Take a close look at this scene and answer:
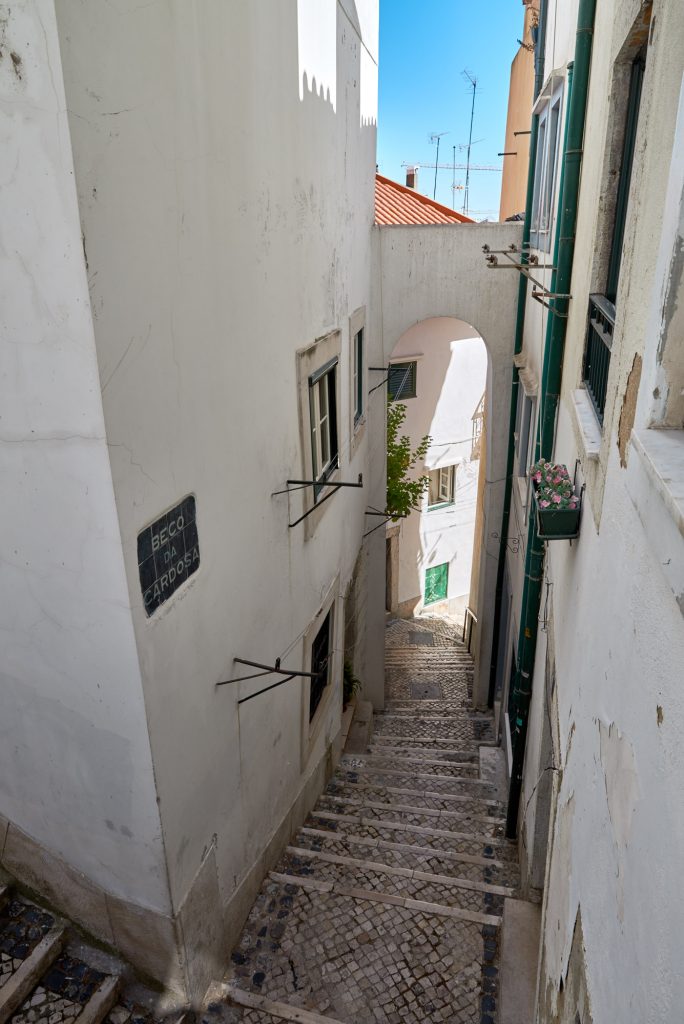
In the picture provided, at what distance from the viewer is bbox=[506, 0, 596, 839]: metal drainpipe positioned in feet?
17.3

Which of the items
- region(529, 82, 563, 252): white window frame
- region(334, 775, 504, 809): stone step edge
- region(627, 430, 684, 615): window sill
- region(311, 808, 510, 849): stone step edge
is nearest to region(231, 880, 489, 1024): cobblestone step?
region(311, 808, 510, 849): stone step edge

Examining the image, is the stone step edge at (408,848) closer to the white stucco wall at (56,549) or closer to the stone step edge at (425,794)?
the stone step edge at (425,794)

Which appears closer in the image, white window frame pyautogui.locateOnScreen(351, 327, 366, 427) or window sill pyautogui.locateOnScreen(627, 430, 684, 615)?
window sill pyautogui.locateOnScreen(627, 430, 684, 615)

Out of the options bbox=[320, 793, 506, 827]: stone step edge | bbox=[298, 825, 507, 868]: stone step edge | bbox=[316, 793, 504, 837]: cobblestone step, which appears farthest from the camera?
bbox=[320, 793, 506, 827]: stone step edge

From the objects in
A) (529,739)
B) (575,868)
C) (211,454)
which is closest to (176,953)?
(575,868)

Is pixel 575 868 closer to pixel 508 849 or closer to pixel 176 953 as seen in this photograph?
pixel 176 953

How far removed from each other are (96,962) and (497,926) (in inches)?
121

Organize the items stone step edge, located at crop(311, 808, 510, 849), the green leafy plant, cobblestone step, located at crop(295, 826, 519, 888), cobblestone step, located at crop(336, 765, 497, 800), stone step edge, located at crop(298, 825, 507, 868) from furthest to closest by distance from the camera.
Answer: the green leafy plant
cobblestone step, located at crop(336, 765, 497, 800)
stone step edge, located at crop(311, 808, 510, 849)
stone step edge, located at crop(298, 825, 507, 868)
cobblestone step, located at crop(295, 826, 519, 888)

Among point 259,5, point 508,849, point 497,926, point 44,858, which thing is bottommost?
point 508,849

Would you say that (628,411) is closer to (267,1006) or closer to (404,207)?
(267,1006)

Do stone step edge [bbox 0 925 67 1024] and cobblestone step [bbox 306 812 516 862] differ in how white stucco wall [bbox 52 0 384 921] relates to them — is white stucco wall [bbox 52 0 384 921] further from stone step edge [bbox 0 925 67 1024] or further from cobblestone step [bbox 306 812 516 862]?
stone step edge [bbox 0 925 67 1024]

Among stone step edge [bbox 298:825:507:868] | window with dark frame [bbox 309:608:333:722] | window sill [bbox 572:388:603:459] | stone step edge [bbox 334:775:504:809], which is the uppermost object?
window sill [bbox 572:388:603:459]

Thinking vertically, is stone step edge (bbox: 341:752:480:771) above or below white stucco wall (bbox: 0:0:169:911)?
below

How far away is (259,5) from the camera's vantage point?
4441mm
